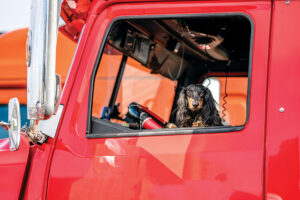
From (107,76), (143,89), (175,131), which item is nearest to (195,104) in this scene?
(175,131)

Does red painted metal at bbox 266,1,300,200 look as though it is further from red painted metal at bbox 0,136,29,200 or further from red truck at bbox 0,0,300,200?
red painted metal at bbox 0,136,29,200

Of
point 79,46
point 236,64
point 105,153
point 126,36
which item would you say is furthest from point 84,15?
point 236,64

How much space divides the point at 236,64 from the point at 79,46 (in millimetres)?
1896

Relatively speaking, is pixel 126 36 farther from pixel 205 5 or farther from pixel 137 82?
pixel 137 82

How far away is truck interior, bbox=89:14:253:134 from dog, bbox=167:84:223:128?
16 cm

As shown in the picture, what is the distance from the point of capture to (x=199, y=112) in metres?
2.34

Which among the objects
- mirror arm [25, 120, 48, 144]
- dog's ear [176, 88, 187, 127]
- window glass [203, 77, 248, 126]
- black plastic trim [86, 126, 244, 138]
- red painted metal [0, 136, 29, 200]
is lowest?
red painted metal [0, 136, 29, 200]

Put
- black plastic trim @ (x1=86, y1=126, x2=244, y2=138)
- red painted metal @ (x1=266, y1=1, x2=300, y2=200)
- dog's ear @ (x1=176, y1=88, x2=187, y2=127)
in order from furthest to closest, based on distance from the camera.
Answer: dog's ear @ (x1=176, y1=88, x2=187, y2=127), black plastic trim @ (x1=86, y1=126, x2=244, y2=138), red painted metal @ (x1=266, y1=1, x2=300, y2=200)

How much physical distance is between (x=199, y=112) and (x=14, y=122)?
1213mm

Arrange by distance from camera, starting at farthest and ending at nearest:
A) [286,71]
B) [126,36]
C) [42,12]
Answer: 1. [126,36]
2. [286,71]
3. [42,12]

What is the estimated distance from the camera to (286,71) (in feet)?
4.99

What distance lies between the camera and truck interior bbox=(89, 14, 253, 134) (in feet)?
7.12

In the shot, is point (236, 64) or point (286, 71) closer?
point (286, 71)

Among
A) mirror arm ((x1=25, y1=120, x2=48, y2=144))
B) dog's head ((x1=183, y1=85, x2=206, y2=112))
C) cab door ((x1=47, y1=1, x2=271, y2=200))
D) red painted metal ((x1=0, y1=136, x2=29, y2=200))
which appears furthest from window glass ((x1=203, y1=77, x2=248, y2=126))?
red painted metal ((x1=0, y1=136, x2=29, y2=200))
